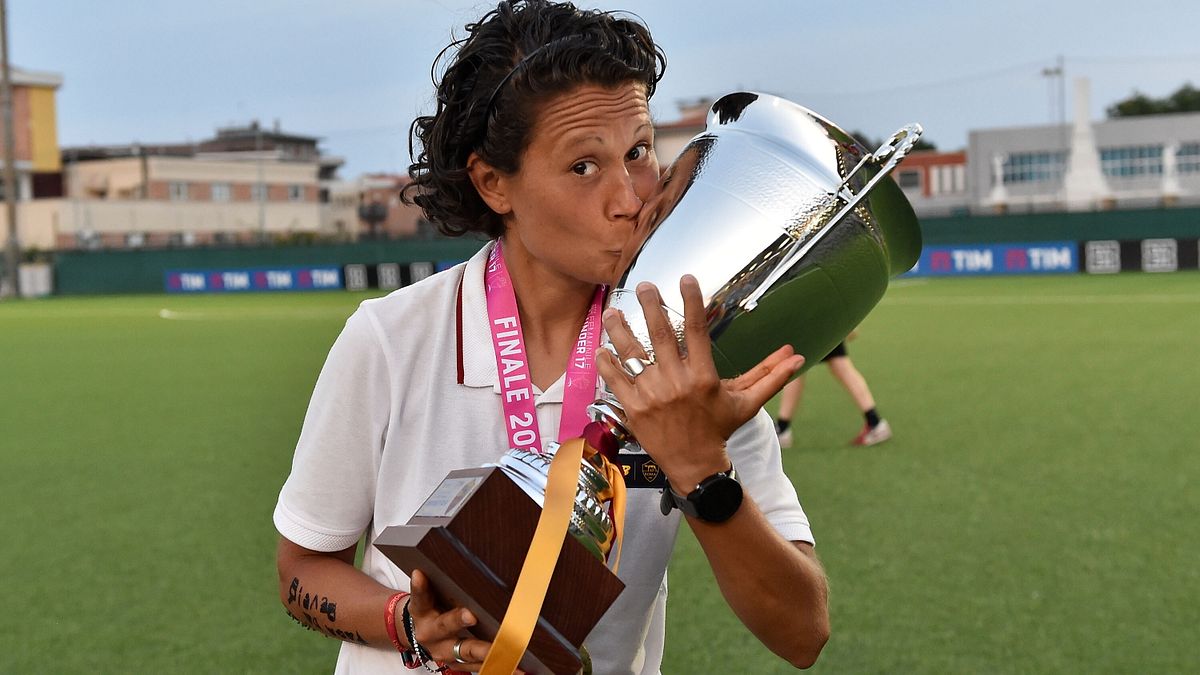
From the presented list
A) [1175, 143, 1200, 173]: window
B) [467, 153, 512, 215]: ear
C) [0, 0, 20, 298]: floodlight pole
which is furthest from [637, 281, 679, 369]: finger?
[1175, 143, 1200, 173]: window

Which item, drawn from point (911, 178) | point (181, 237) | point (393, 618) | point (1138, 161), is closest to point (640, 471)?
point (393, 618)

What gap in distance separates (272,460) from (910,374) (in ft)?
20.4

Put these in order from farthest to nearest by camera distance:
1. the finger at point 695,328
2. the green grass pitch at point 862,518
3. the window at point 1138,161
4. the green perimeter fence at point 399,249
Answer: the window at point 1138,161, the green perimeter fence at point 399,249, the green grass pitch at point 862,518, the finger at point 695,328

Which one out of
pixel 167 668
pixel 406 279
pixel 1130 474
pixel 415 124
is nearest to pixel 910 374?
pixel 1130 474

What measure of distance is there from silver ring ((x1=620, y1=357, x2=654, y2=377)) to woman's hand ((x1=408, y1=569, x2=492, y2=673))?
35 cm

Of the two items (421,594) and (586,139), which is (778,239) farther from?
(421,594)

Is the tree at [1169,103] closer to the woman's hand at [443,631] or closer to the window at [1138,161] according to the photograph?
the window at [1138,161]

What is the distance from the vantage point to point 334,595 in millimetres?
2025

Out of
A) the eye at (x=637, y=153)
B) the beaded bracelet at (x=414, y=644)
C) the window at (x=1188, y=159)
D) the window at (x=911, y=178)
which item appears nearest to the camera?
the beaded bracelet at (x=414, y=644)

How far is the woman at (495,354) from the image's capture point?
179 cm

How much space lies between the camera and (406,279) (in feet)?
103

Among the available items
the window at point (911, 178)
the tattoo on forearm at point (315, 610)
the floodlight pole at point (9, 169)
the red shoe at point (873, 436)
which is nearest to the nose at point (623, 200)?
the tattoo on forearm at point (315, 610)

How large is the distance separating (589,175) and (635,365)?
16.2 inches

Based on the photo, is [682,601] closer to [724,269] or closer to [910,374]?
[724,269]
